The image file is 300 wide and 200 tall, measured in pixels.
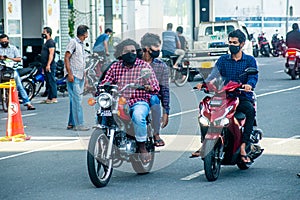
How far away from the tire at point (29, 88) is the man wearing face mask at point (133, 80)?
34.0 ft

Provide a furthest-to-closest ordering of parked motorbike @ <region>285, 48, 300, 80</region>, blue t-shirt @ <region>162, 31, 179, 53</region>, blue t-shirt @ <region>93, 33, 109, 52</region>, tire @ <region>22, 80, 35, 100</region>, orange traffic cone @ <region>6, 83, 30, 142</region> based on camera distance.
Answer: parked motorbike @ <region>285, 48, 300, 80</region>, blue t-shirt @ <region>162, 31, 179, 53</region>, blue t-shirt @ <region>93, 33, 109, 52</region>, tire @ <region>22, 80, 35, 100</region>, orange traffic cone @ <region>6, 83, 30, 142</region>

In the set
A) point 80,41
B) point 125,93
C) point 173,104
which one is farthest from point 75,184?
point 173,104

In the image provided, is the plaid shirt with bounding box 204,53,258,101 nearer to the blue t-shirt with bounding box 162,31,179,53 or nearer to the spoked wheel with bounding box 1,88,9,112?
the spoked wheel with bounding box 1,88,9,112

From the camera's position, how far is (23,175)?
390 inches

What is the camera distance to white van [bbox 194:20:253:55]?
27.9m

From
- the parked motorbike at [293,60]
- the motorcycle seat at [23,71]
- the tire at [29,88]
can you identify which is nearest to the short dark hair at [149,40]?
the motorcycle seat at [23,71]

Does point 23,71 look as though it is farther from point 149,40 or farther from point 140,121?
point 140,121

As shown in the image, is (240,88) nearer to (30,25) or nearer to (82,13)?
(30,25)

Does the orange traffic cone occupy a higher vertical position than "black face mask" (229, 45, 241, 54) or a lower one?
lower

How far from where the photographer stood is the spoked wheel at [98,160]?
28.4 feet

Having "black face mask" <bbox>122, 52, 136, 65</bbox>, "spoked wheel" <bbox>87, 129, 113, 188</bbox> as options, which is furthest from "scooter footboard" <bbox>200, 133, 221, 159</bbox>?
"black face mask" <bbox>122, 52, 136, 65</bbox>

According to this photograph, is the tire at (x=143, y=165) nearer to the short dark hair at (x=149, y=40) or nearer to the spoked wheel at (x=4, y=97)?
the short dark hair at (x=149, y=40)

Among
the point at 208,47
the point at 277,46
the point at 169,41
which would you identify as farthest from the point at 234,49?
the point at 277,46

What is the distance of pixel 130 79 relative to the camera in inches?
380
